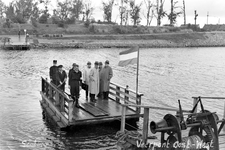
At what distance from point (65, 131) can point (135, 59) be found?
Answer: 3828mm

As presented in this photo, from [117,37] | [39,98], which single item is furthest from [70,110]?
[117,37]

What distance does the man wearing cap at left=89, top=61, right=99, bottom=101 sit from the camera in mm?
13148


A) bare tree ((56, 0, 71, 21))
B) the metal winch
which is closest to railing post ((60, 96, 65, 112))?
the metal winch

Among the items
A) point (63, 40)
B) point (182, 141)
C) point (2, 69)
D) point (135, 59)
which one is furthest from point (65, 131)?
point (63, 40)

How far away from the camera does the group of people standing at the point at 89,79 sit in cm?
1293

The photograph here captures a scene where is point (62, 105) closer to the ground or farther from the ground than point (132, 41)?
closer to the ground

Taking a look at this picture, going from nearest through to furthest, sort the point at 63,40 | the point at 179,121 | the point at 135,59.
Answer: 1. the point at 179,121
2. the point at 135,59
3. the point at 63,40

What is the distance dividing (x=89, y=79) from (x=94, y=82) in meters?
0.30

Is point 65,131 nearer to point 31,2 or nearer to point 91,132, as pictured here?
point 91,132

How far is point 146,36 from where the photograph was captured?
79438 mm

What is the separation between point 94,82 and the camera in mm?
13258

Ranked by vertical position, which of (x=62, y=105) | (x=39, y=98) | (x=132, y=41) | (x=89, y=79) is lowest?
(x=39, y=98)

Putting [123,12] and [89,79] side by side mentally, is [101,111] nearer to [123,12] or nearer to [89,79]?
[89,79]

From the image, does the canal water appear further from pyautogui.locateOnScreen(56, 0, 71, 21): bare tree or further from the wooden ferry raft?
pyautogui.locateOnScreen(56, 0, 71, 21): bare tree
